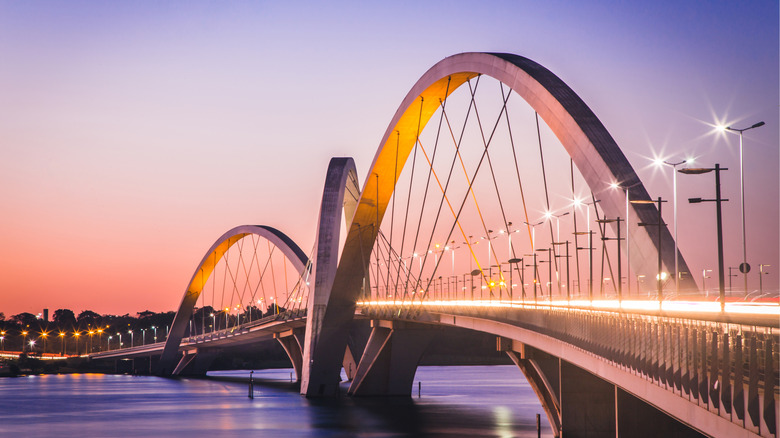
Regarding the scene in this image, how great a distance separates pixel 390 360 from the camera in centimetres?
8100

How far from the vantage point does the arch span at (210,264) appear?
114 metres

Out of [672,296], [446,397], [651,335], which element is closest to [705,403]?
[651,335]

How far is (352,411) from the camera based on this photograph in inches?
2709

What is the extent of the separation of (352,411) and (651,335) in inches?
1960

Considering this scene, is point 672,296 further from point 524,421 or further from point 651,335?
point 524,421

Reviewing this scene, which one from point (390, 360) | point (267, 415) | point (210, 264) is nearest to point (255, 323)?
point (210, 264)

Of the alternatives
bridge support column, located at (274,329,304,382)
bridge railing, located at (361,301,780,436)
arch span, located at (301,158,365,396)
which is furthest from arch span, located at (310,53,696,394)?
bridge support column, located at (274,329,304,382)

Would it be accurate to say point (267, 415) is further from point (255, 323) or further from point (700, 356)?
point (700, 356)

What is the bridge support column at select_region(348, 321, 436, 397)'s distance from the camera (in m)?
78.2

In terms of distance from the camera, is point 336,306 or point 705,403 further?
point 336,306

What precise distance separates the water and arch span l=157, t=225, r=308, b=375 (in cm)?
1960

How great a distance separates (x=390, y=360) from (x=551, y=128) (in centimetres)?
4577

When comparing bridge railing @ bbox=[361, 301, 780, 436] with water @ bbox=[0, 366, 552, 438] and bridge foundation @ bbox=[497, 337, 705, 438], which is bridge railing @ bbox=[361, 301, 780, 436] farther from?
water @ bbox=[0, 366, 552, 438]

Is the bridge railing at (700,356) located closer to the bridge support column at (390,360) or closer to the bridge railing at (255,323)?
the bridge support column at (390,360)
